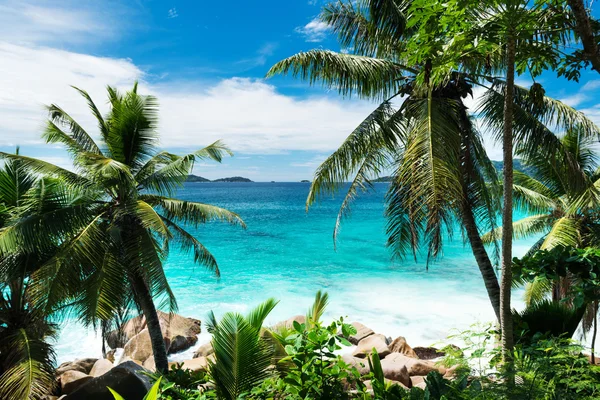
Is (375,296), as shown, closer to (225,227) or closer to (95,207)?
(95,207)

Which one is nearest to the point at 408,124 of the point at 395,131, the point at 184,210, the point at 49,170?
the point at 395,131

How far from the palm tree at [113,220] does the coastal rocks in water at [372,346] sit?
201 inches

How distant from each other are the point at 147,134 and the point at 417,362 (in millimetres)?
8421

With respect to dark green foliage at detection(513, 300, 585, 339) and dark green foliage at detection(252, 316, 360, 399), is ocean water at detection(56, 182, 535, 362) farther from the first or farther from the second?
dark green foliage at detection(252, 316, 360, 399)

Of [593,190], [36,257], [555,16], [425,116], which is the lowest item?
[36,257]

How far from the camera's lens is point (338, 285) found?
70.9 ft

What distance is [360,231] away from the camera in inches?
1556

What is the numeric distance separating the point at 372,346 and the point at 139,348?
7.33 metres

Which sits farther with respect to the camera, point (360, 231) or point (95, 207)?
point (360, 231)

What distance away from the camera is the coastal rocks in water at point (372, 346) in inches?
407

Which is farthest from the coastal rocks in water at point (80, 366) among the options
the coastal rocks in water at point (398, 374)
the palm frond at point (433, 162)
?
the palm frond at point (433, 162)

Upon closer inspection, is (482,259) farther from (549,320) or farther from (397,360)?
(397,360)

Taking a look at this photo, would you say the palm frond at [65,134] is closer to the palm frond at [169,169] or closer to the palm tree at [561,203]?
the palm frond at [169,169]

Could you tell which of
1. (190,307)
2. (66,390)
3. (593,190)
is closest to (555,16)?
(593,190)
